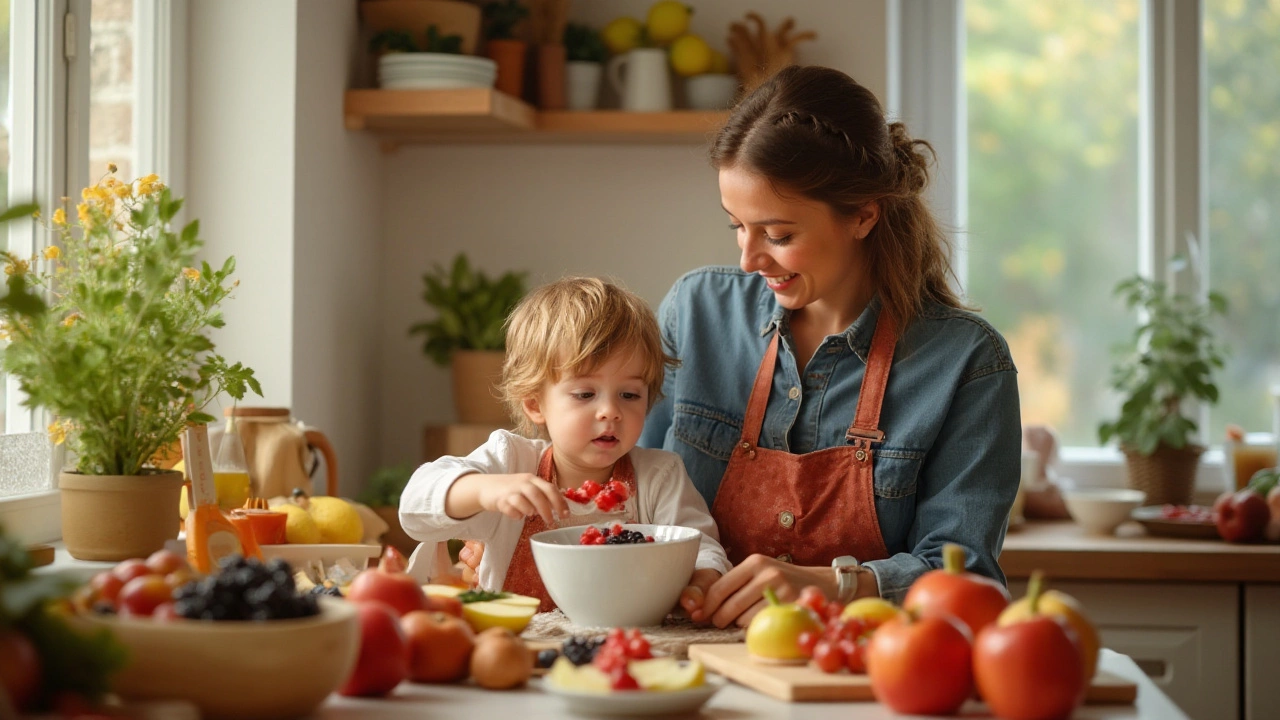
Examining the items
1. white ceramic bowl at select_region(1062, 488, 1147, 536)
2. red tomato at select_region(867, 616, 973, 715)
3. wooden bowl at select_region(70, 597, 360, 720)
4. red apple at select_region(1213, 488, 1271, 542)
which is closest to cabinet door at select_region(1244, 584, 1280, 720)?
red apple at select_region(1213, 488, 1271, 542)

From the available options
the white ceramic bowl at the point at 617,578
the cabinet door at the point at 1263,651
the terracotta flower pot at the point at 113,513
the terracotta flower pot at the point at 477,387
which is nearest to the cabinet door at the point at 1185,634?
the cabinet door at the point at 1263,651

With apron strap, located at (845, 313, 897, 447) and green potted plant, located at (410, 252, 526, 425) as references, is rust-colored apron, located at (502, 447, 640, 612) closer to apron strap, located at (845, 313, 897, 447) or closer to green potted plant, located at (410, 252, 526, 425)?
apron strap, located at (845, 313, 897, 447)

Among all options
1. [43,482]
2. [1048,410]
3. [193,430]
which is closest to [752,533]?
[193,430]

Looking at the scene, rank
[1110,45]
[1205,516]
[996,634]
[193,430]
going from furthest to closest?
1. [1110,45]
2. [1205,516]
3. [193,430]
4. [996,634]

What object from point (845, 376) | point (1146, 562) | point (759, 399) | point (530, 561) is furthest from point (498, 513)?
point (1146, 562)

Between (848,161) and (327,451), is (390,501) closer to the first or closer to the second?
(327,451)

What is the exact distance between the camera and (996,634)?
0.91 metres

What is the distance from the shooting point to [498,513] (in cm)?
155

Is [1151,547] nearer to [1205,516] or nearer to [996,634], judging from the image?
[1205,516]

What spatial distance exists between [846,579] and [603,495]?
0.98 feet

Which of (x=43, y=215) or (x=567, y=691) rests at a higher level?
(x=43, y=215)

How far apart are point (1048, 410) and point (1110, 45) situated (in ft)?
3.21

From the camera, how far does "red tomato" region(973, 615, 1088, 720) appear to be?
90 cm

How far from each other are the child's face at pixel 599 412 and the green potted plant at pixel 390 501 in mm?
1086
